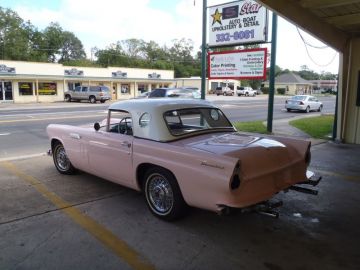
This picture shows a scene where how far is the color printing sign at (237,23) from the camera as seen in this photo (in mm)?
11484

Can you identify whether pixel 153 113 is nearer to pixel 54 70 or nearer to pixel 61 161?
pixel 61 161

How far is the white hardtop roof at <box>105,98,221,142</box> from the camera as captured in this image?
4.47 meters

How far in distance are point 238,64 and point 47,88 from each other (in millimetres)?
30656

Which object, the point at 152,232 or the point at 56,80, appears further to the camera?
the point at 56,80

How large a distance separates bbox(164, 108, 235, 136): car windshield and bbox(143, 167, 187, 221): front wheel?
0.61m

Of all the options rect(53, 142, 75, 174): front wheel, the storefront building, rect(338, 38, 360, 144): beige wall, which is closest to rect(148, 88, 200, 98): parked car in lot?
rect(338, 38, 360, 144): beige wall

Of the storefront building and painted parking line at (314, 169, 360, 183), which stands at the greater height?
the storefront building

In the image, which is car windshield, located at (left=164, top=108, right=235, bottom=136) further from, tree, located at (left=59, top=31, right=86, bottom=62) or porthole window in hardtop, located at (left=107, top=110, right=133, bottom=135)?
tree, located at (left=59, top=31, right=86, bottom=62)

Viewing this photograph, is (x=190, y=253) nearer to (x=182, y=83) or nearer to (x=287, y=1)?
(x=287, y=1)

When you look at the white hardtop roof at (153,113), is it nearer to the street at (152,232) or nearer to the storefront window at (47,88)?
the street at (152,232)

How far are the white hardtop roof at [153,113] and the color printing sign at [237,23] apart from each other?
7.55m

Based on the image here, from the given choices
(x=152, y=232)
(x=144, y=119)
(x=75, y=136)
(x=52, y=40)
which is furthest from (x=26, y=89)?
(x=52, y=40)

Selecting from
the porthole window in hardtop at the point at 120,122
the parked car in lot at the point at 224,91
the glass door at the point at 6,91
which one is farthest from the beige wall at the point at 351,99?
the parked car in lot at the point at 224,91

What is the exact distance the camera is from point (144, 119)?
4.69m
